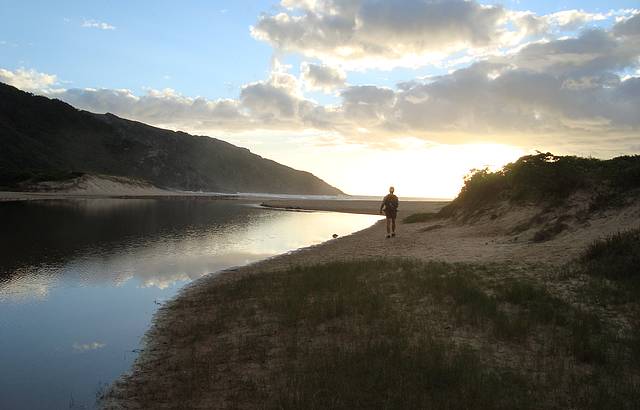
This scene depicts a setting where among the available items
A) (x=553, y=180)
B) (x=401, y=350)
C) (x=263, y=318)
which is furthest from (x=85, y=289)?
(x=553, y=180)

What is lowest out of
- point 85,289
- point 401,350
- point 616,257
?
point 85,289

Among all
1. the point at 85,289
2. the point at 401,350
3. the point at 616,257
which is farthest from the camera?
the point at 85,289

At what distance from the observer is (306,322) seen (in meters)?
10.3

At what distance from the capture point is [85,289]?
15.7 meters

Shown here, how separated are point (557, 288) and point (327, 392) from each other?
6.64 m

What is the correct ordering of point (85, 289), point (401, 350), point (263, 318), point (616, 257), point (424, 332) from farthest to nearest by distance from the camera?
point (85, 289) < point (616, 257) < point (263, 318) < point (424, 332) < point (401, 350)

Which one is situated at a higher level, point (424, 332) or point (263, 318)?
point (424, 332)

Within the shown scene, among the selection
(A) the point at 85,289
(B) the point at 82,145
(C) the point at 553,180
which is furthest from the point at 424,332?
(B) the point at 82,145

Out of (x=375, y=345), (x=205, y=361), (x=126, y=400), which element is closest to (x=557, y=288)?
(x=375, y=345)

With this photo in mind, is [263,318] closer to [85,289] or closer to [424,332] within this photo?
→ [424,332]

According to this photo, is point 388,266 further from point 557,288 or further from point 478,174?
point 478,174

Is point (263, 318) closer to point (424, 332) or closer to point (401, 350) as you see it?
point (424, 332)

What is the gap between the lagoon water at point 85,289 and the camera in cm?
841

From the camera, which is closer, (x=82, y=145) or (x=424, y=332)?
(x=424, y=332)
